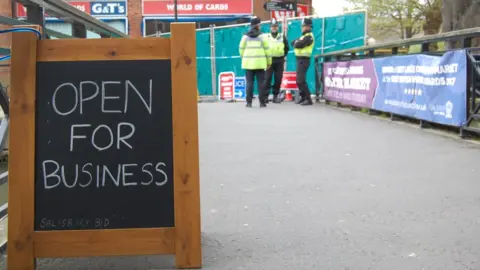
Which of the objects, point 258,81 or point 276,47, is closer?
point 258,81

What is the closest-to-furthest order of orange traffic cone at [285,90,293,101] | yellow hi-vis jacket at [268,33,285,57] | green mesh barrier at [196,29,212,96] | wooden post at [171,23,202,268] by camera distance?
wooden post at [171,23,202,268], yellow hi-vis jacket at [268,33,285,57], orange traffic cone at [285,90,293,101], green mesh barrier at [196,29,212,96]

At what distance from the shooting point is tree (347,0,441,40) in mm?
33750

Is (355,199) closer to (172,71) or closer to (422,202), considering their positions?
(422,202)

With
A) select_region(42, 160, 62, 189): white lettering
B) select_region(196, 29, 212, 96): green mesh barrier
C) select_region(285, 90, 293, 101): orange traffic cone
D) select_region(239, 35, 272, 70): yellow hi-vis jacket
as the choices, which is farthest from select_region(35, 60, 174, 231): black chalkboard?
select_region(196, 29, 212, 96): green mesh barrier

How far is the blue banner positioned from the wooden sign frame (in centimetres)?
501

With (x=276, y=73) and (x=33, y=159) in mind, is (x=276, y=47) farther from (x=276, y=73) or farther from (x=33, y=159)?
(x=33, y=159)

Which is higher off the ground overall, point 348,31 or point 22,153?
point 348,31

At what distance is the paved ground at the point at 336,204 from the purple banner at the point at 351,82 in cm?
252

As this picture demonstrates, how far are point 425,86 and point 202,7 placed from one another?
2386cm

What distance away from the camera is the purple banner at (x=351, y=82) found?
10977 millimetres

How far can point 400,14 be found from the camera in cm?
3838

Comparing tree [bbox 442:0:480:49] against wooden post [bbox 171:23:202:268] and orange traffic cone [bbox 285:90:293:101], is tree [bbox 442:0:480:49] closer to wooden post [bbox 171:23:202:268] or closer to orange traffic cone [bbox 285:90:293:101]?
orange traffic cone [bbox 285:90:293:101]

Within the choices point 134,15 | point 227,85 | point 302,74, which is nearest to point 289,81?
point 302,74

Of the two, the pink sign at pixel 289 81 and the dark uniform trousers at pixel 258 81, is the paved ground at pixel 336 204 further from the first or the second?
the pink sign at pixel 289 81
